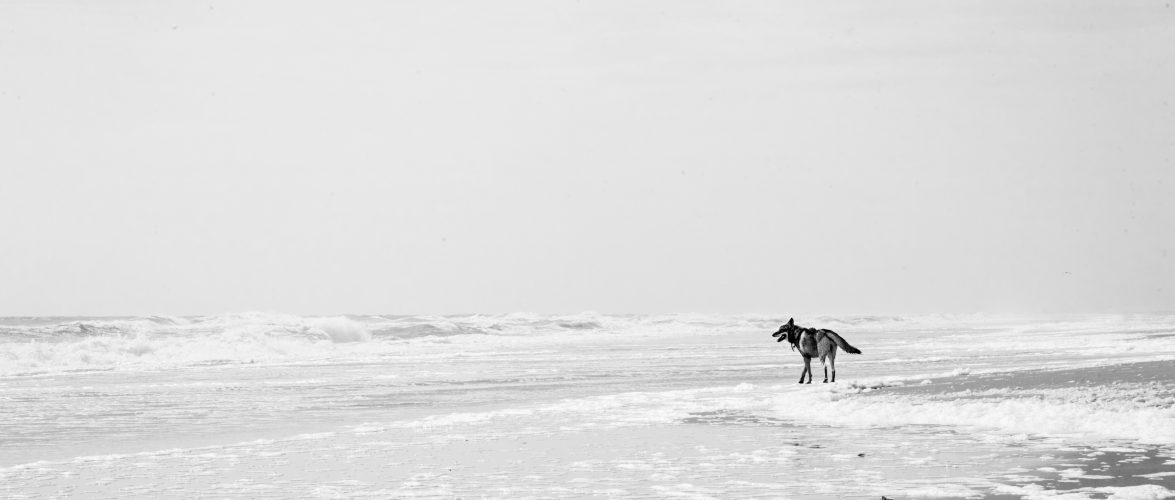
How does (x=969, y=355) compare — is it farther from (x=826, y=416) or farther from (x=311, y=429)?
(x=311, y=429)

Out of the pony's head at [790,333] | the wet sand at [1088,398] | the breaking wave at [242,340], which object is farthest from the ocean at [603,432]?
the breaking wave at [242,340]

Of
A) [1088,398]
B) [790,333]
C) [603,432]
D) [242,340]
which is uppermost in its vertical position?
[790,333]

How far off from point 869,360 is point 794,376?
6610 mm

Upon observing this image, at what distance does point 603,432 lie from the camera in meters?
12.7

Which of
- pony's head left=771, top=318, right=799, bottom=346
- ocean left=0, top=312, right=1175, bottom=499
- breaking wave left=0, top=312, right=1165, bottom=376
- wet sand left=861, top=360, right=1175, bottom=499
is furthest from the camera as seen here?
breaking wave left=0, top=312, right=1165, bottom=376

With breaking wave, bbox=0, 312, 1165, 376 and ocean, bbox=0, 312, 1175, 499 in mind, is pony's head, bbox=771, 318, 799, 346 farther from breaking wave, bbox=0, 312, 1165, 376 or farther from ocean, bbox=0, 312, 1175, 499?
breaking wave, bbox=0, 312, 1165, 376

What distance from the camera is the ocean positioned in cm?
898

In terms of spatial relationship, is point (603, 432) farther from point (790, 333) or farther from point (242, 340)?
point (242, 340)

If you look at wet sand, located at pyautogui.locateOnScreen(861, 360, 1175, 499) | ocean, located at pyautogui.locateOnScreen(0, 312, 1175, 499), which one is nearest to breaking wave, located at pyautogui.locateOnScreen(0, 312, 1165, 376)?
ocean, located at pyautogui.locateOnScreen(0, 312, 1175, 499)

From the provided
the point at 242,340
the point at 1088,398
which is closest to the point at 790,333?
the point at 1088,398

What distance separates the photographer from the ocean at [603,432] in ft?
29.5

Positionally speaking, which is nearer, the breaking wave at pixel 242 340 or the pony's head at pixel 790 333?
the pony's head at pixel 790 333

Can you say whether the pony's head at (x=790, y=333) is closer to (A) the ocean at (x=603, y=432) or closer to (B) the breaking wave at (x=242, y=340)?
(A) the ocean at (x=603, y=432)

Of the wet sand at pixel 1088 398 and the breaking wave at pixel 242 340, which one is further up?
the breaking wave at pixel 242 340
